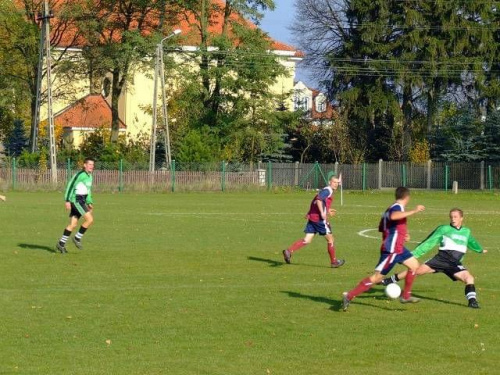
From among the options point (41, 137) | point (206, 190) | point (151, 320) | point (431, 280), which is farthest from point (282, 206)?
point (41, 137)

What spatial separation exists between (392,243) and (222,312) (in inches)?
94.7

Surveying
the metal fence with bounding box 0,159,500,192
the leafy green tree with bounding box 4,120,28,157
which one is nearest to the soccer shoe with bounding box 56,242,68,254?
the metal fence with bounding box 0,159,500,192

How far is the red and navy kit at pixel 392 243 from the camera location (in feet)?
42.4

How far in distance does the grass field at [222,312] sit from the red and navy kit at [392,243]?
638 mm

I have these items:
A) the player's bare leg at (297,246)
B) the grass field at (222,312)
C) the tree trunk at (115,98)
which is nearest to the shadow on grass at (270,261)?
the grass field at (222,312)

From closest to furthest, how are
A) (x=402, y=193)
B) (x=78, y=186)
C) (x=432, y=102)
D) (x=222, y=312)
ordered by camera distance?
(x=222, y=312) → (x=402, y=193) → (x=78, y=186) → (x=432, y=102)

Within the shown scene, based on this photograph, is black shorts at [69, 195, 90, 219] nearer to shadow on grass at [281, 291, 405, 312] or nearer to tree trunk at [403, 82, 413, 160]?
shadow on grass at [281, 291, 405, 312]

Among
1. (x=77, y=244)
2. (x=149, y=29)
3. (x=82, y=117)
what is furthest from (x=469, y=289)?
(x=82, y=117)

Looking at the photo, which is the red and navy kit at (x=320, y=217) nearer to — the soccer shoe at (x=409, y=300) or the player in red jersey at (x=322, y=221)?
the player in red jersey at (x=322, y=221)

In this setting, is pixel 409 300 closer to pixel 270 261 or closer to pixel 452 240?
pixel 452 240

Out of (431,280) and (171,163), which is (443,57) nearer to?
(171,163)

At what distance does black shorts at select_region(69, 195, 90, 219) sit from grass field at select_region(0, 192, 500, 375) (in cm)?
83

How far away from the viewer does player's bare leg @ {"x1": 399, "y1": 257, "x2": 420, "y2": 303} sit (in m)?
13.4

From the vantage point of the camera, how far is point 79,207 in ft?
65.7
